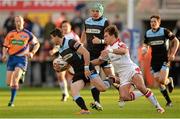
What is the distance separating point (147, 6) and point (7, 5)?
231 inches

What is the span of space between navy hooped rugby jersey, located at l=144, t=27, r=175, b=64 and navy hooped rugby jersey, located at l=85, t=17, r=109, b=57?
152cm

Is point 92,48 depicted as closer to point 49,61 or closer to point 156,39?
point 156,39

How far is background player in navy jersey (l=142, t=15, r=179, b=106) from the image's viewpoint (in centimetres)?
2158

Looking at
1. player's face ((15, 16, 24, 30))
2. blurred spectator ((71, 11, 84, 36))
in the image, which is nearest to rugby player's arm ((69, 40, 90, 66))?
player's face ((15, 16, 24, 30))

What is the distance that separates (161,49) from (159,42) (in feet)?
0.68

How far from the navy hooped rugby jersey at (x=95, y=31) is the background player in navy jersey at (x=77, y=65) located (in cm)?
137

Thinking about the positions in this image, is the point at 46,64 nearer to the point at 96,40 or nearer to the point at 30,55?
the point at 30,55

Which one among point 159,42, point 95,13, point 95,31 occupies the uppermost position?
point 95,13

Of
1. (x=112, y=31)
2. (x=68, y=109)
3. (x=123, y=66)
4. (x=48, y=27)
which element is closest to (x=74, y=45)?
(x=112, y=31)

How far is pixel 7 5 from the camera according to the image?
1436 inches

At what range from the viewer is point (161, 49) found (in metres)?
21.8

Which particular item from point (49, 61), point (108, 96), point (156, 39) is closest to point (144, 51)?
point (156, 39)

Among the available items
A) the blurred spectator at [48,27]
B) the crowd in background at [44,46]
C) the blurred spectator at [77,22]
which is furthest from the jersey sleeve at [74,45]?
the blurred spectator at [48,27]

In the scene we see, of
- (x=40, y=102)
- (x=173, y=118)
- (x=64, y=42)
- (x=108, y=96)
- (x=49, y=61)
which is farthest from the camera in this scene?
(x=49, y=61)
